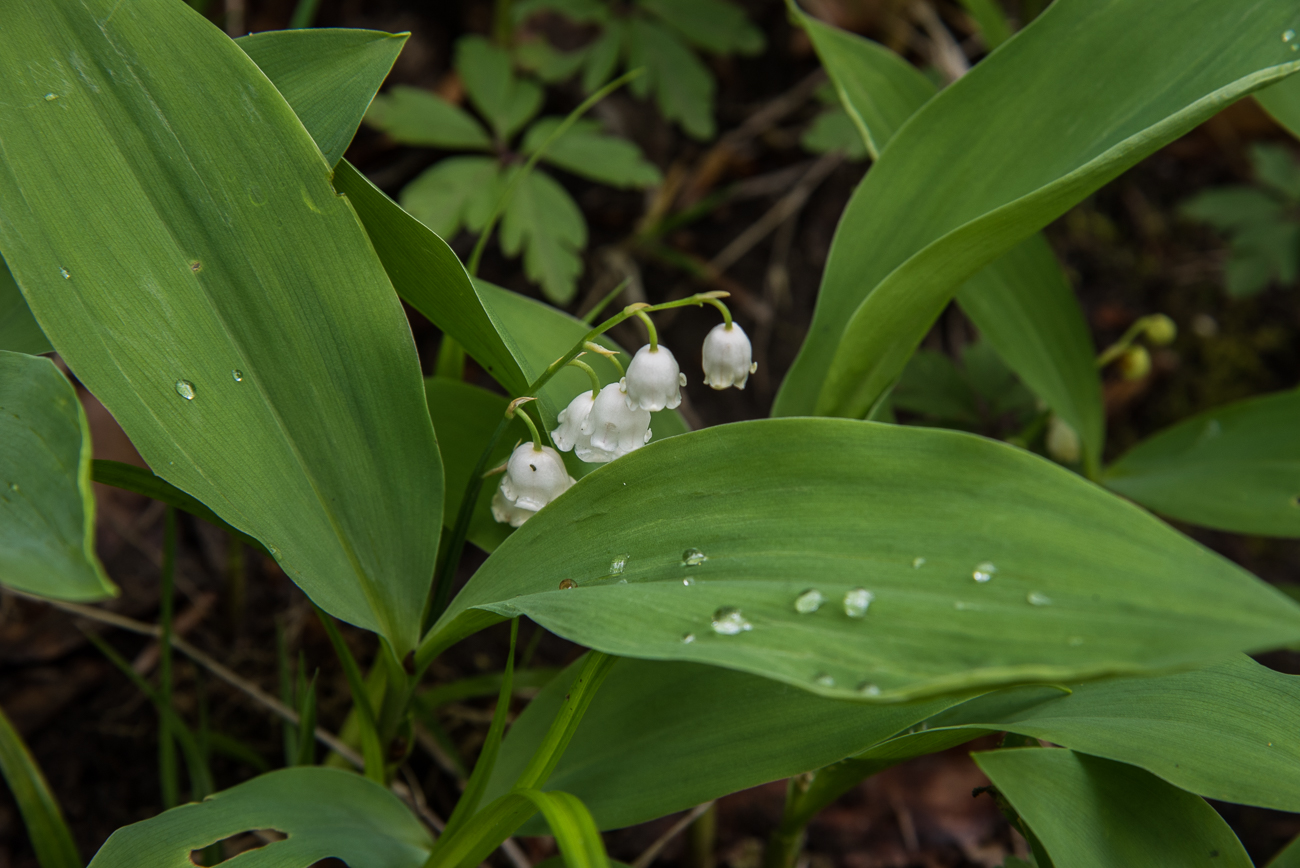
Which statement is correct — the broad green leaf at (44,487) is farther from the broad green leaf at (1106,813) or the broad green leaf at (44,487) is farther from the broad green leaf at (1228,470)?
the broad green leaf at (1228,470)

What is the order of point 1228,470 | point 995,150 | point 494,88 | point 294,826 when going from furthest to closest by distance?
point 494,88, point 1228,470, point 995,150, point 294,826

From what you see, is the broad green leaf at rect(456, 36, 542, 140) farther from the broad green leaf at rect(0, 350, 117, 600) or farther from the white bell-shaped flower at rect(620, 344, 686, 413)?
the broad green leaf at rect(0, 350, 117, 600)

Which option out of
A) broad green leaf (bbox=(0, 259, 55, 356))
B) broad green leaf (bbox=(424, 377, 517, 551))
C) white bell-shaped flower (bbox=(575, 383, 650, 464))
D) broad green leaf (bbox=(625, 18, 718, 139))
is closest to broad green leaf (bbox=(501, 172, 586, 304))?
broad green leaf (bbox=(625, 18, 718, 139))

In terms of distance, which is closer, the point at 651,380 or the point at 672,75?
the point at 651,380

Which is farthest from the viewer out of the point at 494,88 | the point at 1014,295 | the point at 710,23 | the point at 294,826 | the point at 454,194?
the point at 710,23

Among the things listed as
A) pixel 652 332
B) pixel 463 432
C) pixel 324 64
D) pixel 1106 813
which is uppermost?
pixel 324 64

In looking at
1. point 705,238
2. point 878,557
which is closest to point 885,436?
point 878,557

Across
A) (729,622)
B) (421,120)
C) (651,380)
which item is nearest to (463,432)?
(651,380)

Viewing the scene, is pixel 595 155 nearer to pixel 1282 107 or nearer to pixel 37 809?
pixel 1282 107

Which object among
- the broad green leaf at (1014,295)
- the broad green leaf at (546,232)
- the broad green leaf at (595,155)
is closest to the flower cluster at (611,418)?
the broad green leaf at (1014,295)
